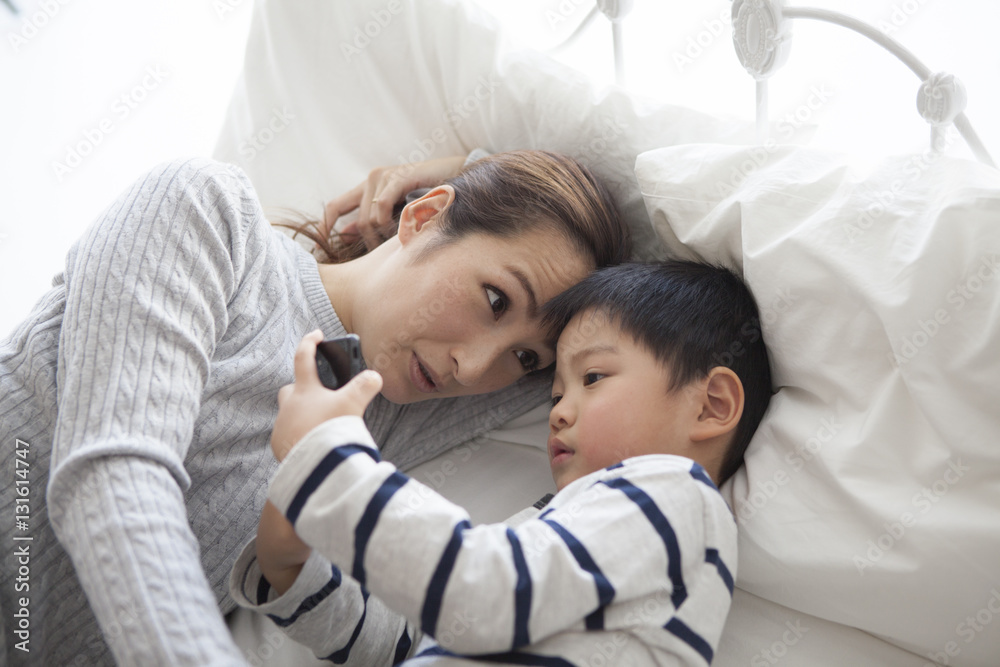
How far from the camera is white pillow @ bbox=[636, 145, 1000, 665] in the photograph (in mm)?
861

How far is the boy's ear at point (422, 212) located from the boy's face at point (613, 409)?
0.32 metres

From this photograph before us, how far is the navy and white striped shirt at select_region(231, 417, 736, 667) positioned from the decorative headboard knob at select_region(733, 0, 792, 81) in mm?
617

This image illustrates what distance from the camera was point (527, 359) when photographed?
4.00ft

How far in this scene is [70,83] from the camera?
2.37m

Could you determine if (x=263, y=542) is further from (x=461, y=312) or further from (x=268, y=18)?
(x=268, y=18)

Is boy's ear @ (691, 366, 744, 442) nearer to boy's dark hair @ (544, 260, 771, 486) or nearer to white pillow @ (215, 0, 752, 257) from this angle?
boy's dark hair @ (544, 260, 771, 486)

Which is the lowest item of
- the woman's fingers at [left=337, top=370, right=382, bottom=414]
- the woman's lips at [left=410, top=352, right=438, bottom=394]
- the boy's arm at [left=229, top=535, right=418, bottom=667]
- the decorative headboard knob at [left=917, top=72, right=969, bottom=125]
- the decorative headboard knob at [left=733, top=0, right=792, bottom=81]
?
the boy's arm at [left=229, top=535, right=418, bottom=667]

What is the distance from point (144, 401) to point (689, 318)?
689mm

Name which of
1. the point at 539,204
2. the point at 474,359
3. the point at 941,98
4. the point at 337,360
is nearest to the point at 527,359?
the point at 474,359

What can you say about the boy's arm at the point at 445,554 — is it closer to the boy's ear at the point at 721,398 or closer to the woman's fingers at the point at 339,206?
the boy's ear at the point at 721,398

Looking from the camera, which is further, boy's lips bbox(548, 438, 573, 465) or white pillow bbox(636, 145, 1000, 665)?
boy's lips bbox(548, 438, 573, 465)

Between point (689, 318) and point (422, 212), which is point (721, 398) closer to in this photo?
point (689, 318)

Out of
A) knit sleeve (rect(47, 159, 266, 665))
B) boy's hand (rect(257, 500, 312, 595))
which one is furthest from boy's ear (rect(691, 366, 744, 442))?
knit sleeve (rect(47, 159, 266, 665))

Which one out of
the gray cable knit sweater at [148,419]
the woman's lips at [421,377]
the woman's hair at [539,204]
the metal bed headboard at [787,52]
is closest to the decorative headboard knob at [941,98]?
the metal bed headboard at [787,52]
